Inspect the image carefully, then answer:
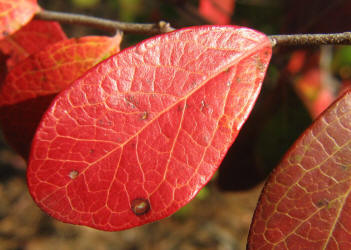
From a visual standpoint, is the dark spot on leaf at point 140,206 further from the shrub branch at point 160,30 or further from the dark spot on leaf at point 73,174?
the shrub branch at point 160,30

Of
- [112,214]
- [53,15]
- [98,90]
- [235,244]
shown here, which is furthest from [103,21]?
[235,244]

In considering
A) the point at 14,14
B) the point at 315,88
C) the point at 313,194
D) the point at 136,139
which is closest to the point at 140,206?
the point at 136,139

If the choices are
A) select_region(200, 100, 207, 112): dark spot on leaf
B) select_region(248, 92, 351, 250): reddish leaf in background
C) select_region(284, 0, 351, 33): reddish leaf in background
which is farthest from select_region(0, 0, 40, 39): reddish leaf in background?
select_region(284, 0, 351, 33): reddish leaf in background

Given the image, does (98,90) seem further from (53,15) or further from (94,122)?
(53,15)

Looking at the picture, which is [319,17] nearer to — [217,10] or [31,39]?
[217,10]

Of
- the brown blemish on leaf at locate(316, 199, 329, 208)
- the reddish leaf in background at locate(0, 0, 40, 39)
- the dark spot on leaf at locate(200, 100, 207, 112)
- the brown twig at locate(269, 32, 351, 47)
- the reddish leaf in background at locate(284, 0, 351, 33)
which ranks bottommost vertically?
the reddish leaf in background at locate(284, 0, 351, 33)

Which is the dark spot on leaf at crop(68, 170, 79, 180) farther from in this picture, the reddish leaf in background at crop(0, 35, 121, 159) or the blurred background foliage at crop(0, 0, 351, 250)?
the blurred background foliage at crop(0, 0, 351, 250)
